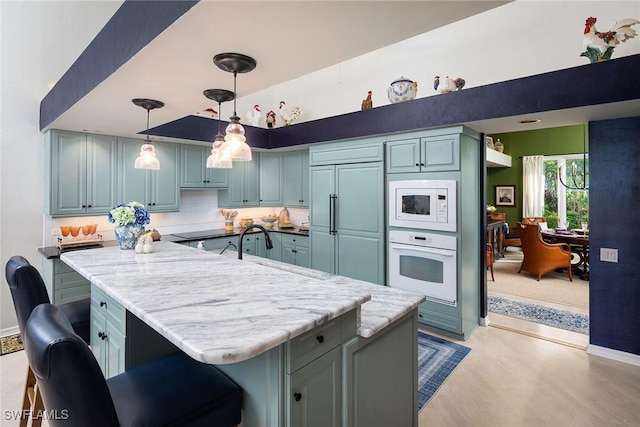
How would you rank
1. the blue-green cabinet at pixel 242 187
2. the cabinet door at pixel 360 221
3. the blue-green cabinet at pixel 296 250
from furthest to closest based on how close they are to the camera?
1. the blue-green cabinet at pixel 242 187
2. the blue-green cabinet at pixel 296 250
3. the cabinet door at pixel 360 221

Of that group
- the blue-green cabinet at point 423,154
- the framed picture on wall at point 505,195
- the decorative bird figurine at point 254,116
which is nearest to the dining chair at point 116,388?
the blue-green cabinet at point 423,154

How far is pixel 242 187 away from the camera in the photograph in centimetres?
514

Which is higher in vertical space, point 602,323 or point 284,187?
point 284,187

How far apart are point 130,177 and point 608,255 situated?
5.09 m

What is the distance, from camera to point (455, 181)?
3.18 meters

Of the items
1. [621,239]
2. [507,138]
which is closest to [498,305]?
[621,239]

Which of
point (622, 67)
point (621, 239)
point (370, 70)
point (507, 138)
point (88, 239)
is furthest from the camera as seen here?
point (507, 138)

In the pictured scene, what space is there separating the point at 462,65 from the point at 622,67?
1.88m

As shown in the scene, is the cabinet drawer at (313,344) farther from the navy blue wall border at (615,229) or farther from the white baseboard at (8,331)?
the white baseboard at (8,331)

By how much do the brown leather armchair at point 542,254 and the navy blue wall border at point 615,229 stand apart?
2.67m

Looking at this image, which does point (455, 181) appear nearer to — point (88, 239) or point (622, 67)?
point (622, 67)

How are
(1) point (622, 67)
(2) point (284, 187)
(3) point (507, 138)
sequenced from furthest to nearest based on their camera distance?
(3) point (507, 138) → (2) point (284, 187) → (1) point (622, 67)

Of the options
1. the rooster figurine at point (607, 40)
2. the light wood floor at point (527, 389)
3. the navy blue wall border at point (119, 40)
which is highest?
the rooster figurine at point (607, 40)

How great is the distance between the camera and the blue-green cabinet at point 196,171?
445cm
